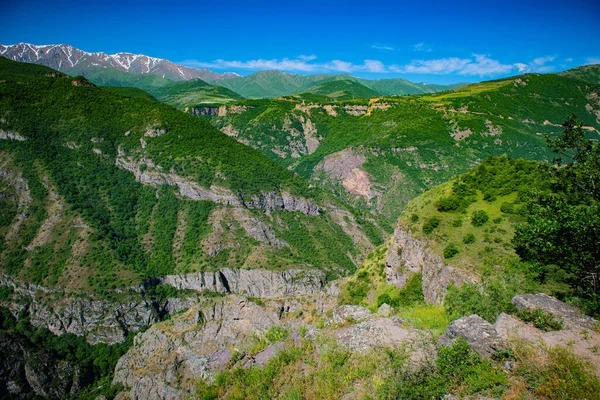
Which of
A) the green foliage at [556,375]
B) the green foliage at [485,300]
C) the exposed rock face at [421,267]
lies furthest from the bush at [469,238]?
the green foliage at [556,375]

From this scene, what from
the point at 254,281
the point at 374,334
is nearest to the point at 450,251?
the point at 374,334

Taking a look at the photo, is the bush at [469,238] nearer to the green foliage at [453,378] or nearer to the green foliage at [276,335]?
the green foliage at [276,335]

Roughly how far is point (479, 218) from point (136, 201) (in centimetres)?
14497

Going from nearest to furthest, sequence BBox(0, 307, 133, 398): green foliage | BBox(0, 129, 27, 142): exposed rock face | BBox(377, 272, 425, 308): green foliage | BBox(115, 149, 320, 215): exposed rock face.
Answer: BBox(377, 272, 425, 308): green foliage < BBox(0, 307, 133, 398): green foliage < BBox(0, 129, 27, 142): exposed rock face < BBox(115, 149, 320, 215): exposed rock face

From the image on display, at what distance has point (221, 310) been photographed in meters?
78.6

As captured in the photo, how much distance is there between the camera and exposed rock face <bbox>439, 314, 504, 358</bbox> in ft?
46.3

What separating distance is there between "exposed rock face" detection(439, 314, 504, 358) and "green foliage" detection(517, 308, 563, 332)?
8.74 ft

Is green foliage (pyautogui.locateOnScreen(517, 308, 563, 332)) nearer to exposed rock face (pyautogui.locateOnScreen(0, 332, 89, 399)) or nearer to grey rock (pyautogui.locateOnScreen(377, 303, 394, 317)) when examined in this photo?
grey rock (pyautogui.locateOnScreen(377, 303, 394, 317))

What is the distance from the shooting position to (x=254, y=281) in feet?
396

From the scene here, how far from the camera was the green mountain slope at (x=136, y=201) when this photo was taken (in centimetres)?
12106

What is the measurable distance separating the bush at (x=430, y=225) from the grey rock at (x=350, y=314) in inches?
920

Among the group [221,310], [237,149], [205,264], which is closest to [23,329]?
[205,264]

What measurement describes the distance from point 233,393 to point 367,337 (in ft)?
24.4

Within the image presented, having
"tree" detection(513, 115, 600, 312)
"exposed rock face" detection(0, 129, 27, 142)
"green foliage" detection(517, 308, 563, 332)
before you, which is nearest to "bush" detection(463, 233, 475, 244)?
"tree" detection(513, 115, 600, 312)
